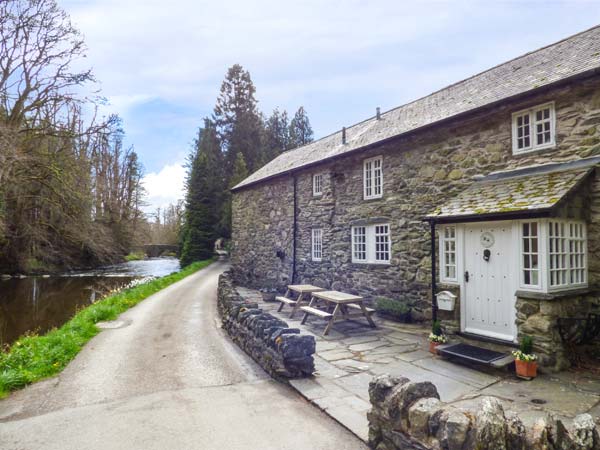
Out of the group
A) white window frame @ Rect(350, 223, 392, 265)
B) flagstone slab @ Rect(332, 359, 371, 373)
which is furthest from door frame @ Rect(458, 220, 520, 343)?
white window frame @ Rect(350, 223, 392, 265)

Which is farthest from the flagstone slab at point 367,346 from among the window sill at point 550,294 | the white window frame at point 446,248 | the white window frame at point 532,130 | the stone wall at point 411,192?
the white window frame at point 532,130

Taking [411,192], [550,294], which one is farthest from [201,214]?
[550,294]

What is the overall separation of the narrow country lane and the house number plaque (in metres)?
4.49

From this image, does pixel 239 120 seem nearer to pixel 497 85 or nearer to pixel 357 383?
pixel 497 85

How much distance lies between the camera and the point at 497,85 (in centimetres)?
898

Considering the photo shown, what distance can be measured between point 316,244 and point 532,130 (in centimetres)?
834

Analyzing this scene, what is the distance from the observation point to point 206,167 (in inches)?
1417

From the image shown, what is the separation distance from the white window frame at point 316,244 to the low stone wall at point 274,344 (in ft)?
18.8

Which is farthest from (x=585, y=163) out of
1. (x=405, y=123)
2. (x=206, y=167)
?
(x=206, y=167)

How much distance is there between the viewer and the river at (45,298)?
42.4ft

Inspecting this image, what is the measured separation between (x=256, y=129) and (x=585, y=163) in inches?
1590

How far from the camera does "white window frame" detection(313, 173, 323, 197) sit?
45.6ft

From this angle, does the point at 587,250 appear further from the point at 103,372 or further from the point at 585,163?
the point at 103,372

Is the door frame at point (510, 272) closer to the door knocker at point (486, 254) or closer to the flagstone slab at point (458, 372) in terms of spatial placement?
the door knocker at point (486, 254)
